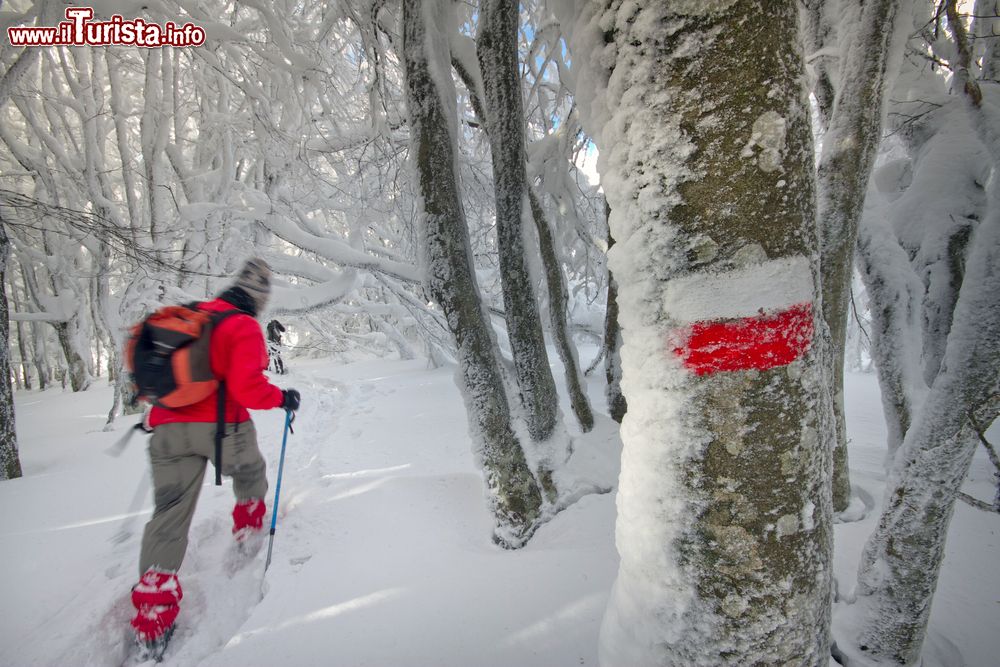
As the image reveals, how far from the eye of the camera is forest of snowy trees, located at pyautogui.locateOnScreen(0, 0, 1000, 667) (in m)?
0.77

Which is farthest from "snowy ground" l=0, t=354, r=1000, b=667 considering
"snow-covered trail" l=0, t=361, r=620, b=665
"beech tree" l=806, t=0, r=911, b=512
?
"beech tree" l=806, t=0, r=911, b=512

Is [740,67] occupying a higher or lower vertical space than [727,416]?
higher

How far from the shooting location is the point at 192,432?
7.69 feet

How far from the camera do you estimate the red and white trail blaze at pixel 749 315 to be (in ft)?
2.54

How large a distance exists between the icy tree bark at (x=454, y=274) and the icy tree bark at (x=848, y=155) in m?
1.82

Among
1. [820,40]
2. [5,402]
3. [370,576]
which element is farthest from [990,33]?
[5,402]

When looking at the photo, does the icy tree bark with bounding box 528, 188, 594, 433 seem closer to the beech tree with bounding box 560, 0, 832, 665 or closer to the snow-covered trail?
the snow-covered trail

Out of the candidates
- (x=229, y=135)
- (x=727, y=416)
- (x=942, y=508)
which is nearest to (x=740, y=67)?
(x=727, y=416)

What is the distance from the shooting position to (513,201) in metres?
2.75

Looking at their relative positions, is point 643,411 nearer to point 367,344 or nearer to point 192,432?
point 192,432

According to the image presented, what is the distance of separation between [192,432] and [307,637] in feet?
4.45

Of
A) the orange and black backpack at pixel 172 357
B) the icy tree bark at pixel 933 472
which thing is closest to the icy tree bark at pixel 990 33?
the icy tree bark at pixel 933 472

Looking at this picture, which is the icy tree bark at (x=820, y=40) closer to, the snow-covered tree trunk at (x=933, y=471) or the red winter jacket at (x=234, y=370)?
the snow-covered tree trunk at (x=933, y=471)

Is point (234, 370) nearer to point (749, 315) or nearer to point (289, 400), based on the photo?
point (289, 400)
